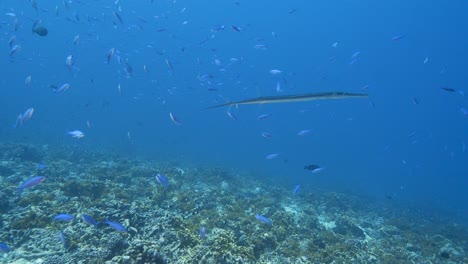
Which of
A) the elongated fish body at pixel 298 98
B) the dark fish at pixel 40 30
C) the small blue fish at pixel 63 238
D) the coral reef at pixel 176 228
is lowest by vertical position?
the coral reef at pixel 176 228

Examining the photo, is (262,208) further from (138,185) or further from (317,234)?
(138,185)

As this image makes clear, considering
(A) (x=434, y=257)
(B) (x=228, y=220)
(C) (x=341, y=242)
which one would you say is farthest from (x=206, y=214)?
(A) (x=434, y=257)

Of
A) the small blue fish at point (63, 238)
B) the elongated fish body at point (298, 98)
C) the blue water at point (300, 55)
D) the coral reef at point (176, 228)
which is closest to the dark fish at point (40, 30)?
the coral reef at point (176, 228)

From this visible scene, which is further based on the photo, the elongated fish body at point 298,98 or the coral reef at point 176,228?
the coral reef at point 176,228

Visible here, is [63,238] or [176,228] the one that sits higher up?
[63,238]

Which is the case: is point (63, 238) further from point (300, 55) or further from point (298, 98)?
point (300, 55)

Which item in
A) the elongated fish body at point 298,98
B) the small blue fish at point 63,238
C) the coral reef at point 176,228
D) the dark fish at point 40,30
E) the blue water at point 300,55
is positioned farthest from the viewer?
the blue water at point 300,55

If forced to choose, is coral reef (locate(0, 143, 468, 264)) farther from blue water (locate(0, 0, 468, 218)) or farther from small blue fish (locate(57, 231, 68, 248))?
blue water (locate(0, 0, 468, 218))

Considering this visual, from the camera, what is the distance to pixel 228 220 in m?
9.95

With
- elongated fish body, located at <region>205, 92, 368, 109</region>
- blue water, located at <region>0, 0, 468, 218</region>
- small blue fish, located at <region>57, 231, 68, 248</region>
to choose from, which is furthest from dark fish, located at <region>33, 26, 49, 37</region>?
blue water, located at <region>0, 0, 468, 218</region>

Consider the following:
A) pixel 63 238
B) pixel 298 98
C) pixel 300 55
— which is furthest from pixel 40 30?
pixel 300 55

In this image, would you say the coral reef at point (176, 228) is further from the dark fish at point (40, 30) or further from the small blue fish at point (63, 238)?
the dark fish at point (40, 30)

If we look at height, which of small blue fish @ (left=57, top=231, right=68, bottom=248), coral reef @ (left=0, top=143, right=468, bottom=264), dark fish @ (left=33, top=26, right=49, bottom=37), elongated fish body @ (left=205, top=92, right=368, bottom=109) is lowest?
coral reef @ (left=0, top=143, right=468, bottom=264)

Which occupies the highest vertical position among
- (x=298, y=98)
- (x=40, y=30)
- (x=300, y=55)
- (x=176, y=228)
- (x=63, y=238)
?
(x=40, y=30)
